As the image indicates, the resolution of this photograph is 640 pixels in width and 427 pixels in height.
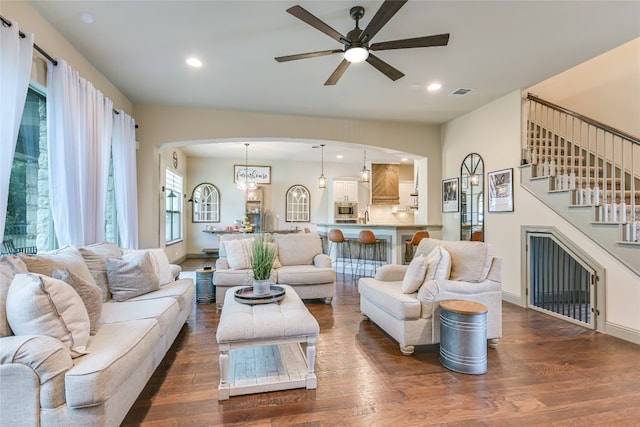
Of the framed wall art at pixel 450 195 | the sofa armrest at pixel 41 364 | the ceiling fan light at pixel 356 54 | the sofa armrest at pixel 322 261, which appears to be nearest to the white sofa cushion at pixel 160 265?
the sofa armrest at pixel 41 364

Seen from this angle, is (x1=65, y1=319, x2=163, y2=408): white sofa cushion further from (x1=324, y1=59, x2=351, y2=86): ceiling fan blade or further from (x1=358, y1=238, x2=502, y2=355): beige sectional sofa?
(x1=324, y1=59, x2=351, y2=86): ceiling fan blade

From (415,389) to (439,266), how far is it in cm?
110

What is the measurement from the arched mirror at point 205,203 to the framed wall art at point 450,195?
6.30 meters

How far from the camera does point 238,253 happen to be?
4289 mm

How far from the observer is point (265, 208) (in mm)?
9359

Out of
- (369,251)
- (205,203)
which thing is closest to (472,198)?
(369,251)

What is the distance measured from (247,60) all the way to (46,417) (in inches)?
132

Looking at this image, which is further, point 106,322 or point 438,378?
point 438,378

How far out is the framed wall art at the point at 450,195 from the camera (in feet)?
18.3

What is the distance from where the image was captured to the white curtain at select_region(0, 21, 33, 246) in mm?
2085

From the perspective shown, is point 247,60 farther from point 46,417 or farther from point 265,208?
point 265,208

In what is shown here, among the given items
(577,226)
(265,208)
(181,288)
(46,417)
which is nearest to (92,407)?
(46,417)

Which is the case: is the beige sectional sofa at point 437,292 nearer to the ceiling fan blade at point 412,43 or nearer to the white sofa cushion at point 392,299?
the white sofa cushion at point 392,299

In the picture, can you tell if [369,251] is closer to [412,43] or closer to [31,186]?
[412,43]
